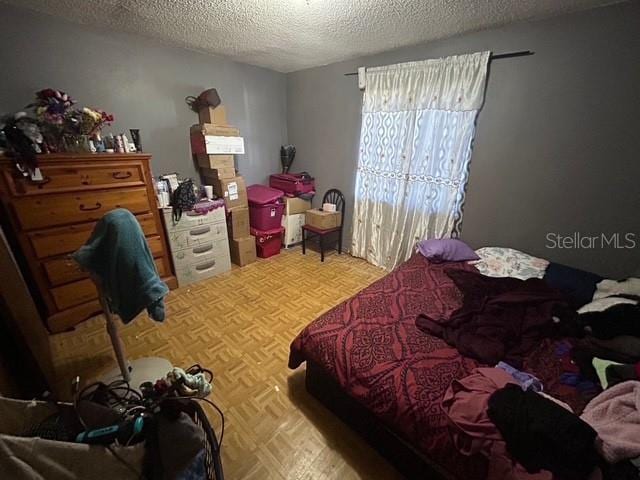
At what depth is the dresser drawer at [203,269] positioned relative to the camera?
8.82 ft

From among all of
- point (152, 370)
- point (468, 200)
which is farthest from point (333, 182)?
point (152, 370)

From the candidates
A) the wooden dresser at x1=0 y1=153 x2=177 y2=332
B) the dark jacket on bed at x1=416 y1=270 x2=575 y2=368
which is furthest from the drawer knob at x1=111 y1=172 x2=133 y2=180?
the dark jacket on bed at x1=416 y1=270 x2=575 y2=368

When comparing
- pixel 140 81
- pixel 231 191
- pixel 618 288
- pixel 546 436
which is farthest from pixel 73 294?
pixel 618 288

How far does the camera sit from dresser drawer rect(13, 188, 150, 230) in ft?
5.91

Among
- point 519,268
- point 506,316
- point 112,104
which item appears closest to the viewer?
point 506,316

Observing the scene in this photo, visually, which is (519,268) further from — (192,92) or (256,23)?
(192,92)

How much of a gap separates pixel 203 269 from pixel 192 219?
1.85 ft

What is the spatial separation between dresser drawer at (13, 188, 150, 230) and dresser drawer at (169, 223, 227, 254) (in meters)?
0.40

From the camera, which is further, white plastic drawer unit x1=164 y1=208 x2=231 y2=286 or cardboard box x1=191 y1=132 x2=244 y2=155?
cardboard box x1=191 y1=132 x2=244 y2=155

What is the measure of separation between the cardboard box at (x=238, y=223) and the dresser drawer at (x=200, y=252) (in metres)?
0.20

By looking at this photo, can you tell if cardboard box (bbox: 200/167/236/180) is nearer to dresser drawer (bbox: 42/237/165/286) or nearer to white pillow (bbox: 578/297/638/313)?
dresser drawer (bbox: 42/237/165/286)

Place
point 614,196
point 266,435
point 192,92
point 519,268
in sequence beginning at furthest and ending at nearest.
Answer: point 192,92, point 519,268, point 614,196, point 266,435

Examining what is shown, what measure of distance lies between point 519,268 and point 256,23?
2.80m

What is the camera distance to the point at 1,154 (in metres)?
1.67
